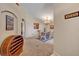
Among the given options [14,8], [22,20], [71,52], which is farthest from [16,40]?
[71,52]

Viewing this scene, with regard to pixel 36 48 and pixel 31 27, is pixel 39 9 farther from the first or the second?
pixel 36 48

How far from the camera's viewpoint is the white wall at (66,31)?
1.22 metres

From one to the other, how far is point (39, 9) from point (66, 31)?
16.8 inches

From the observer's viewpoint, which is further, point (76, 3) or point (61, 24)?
point (61, 24)

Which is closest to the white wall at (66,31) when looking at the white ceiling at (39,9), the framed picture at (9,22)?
the white ceiling at (39,9)

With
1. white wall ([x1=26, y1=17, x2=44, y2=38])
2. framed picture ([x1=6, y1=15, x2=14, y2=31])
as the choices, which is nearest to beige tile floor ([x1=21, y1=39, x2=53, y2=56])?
white wall ([x1=26, y1=17, x2=44, y2=38])

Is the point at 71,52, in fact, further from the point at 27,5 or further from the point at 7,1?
the point at 7,1

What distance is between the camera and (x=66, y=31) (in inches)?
51.1

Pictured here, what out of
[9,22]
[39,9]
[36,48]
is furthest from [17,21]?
[36,48]

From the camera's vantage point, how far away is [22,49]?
4.39 ft

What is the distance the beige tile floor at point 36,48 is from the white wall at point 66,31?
0.10 meters

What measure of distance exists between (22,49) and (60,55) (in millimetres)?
478

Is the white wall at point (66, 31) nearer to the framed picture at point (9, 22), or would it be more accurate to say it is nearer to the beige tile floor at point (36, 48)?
the beige tile floor at point (36, 48)

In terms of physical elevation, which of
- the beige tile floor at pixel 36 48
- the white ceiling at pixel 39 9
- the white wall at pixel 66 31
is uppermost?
the white ceiling at pixel 39 9
